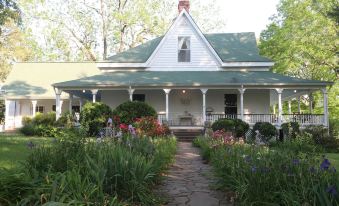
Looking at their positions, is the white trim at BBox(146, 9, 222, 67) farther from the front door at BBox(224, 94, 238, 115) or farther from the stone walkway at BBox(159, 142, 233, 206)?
the stone walkway at BBox(159, 142, 233, 206)

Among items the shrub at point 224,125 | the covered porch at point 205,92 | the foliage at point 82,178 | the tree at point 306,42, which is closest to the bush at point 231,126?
the shrub at point 224,125

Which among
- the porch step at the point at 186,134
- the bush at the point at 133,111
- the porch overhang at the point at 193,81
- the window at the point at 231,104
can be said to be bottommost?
the porch step at the point at 186,134

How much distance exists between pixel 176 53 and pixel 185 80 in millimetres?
3381

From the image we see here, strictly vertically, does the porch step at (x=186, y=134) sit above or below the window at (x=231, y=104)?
below

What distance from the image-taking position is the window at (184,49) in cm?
2538

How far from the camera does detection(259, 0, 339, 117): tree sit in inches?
1191

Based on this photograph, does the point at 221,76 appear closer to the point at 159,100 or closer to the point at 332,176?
the point at 159,100

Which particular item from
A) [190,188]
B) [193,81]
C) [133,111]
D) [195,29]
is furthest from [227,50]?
[190,188]

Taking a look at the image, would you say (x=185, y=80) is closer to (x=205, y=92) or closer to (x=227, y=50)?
(x=205, y=92)

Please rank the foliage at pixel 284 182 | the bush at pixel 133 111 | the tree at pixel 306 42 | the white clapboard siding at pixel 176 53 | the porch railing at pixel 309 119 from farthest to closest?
the tree at pixel 306 42, the white clapboard siding at pixel 176 53, the porch railing at pixel 309 119, the bush at pixel 133 111, the foliage at pixel 284 182

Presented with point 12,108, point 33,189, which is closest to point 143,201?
point 33,189

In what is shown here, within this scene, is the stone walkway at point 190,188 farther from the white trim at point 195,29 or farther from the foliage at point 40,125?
the white trim at point 195,29

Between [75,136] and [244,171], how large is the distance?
3.16 meters

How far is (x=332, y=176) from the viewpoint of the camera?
422 cm
